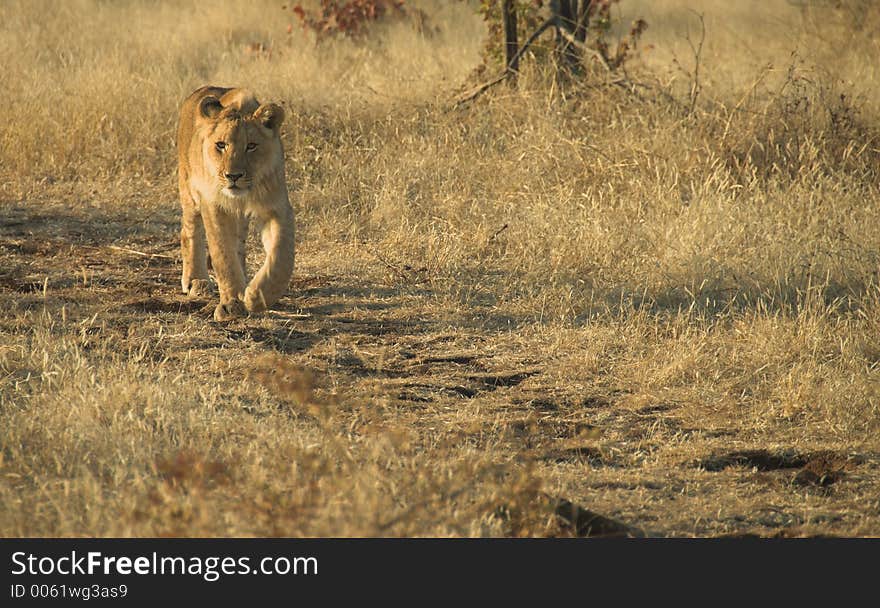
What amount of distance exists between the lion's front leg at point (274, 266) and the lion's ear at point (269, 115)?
0.40 meters

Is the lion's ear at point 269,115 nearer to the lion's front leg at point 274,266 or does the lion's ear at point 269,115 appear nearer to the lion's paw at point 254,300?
the lion's front leg at point 274,266

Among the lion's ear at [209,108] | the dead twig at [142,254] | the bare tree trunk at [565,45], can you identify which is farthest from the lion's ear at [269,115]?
the bare tree trunk at [565,45]

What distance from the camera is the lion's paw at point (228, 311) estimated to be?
5.60 meters

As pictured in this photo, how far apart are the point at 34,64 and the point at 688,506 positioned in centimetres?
837

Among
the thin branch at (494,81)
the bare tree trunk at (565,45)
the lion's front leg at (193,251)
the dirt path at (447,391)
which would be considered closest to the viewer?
the dirt path at (447,391)

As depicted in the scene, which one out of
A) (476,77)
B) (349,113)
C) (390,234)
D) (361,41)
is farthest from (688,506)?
(361,41)

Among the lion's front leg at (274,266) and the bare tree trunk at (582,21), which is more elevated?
the bare tree trunk at (582,21)

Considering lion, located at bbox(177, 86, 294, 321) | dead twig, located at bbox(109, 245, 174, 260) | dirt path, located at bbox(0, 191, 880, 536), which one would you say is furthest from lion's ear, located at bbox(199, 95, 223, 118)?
dead twig, located at bbox(109, 245, 174, 260)

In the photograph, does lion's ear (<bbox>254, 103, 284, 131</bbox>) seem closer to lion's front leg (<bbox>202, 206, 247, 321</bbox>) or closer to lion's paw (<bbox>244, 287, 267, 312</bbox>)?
lion's front leg (<bbox>202, 206, 247, 321</bbox>)

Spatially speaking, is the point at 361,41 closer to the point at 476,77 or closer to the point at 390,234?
the point at 476,77

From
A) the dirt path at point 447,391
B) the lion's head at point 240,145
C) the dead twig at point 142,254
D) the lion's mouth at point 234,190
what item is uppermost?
the lion's head at point 240,145

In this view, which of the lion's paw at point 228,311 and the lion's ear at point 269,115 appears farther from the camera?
the lion's paw at point 228,311

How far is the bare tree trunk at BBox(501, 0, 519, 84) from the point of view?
9.30 meters

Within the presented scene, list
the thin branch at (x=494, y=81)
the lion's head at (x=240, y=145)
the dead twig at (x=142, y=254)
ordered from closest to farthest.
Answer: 1. the lion's head at (x=240, y=145)
2. the dead twig at (x=142, y=254)
3. the thin branch at (x=494, y=81)
